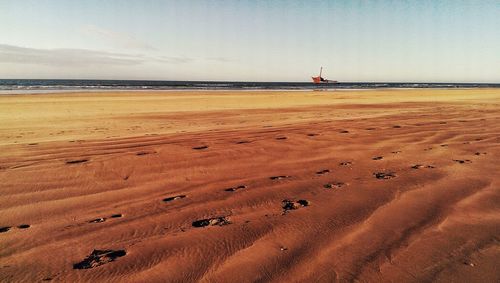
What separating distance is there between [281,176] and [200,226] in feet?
5.21

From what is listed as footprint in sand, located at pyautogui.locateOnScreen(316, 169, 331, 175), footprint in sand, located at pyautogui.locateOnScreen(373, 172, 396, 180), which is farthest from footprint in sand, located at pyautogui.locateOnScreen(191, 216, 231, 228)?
footprint in sand, located at pyautogui.locateOnScreen(373, 172, 396, 180)

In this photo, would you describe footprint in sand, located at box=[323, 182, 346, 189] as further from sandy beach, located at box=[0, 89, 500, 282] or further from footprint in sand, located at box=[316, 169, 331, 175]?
footprint in sand, located at box=[316, 169, 331, 175]

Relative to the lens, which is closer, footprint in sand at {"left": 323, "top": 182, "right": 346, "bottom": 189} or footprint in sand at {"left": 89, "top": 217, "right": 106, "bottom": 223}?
footprint in sand at {"left": 89, "top": 217, "right": 106, "bottom": 223}

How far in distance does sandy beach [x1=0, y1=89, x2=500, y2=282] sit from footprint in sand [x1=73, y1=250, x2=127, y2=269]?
10 mm

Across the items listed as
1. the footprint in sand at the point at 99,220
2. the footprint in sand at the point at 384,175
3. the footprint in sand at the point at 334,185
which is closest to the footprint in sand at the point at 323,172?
the footprint in sand at the point at 334,185

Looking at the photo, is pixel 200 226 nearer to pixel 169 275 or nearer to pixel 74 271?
pixel 169 275

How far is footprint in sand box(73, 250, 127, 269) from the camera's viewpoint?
2.13m

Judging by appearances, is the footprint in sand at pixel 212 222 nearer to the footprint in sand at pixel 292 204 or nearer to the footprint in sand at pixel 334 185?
the footprint in sand at pixel 292 204

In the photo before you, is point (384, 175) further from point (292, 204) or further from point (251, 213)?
point (251, 213)

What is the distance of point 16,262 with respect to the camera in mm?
2188

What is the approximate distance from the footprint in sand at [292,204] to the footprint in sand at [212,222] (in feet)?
1.78

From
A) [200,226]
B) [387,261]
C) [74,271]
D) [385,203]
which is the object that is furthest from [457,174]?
[74,271]

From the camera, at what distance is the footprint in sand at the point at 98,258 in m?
2.13

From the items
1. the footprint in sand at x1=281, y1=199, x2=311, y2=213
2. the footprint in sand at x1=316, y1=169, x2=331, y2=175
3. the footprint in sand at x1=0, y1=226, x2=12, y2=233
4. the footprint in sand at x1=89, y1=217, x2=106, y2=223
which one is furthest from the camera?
the footprint in sand at x1=316, y1=169, x2=331, y2=175
